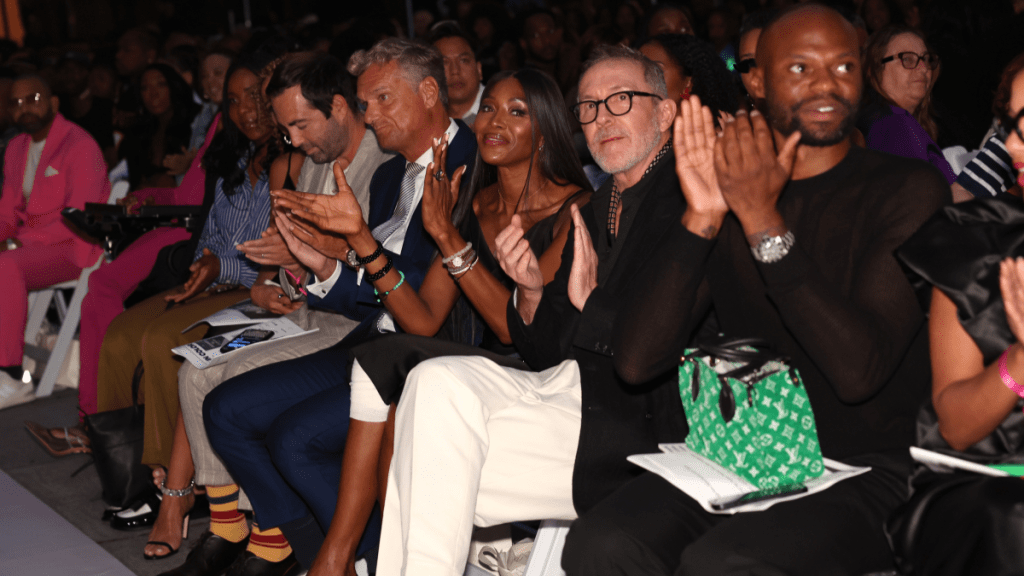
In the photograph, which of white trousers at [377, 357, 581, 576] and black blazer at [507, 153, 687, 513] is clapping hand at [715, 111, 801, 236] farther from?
white trousers at [377, 357, 581, 576]

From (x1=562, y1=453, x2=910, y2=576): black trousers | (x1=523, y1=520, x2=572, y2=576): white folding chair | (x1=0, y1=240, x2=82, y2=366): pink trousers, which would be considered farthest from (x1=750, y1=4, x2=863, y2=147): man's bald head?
(x1=0, y1=240, x2=82, y2=366): pink trousers

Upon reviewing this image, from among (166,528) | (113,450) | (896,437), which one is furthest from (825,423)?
(113,450)

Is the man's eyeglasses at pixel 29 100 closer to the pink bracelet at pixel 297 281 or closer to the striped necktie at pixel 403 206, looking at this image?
the pink bracelet at pixel 297 281

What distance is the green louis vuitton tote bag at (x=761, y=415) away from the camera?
5.37ft

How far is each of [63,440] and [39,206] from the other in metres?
1.60

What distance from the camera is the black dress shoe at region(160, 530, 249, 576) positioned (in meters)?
2.90

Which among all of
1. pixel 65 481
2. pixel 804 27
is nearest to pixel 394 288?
pixel 804 27

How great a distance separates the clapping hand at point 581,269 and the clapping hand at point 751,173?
1.70 feet

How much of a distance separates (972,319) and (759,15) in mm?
2219

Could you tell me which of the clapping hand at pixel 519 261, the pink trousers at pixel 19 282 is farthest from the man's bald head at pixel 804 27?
the pink trousers at pixel 19 282

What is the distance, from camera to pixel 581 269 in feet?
7.31

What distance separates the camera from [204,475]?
307cm

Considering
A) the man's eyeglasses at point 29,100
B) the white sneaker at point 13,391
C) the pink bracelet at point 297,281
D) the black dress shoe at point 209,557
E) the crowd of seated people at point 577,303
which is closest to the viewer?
the crowd of seated people at point 577,303

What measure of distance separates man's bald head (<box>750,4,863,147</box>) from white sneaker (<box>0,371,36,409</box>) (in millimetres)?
4478
